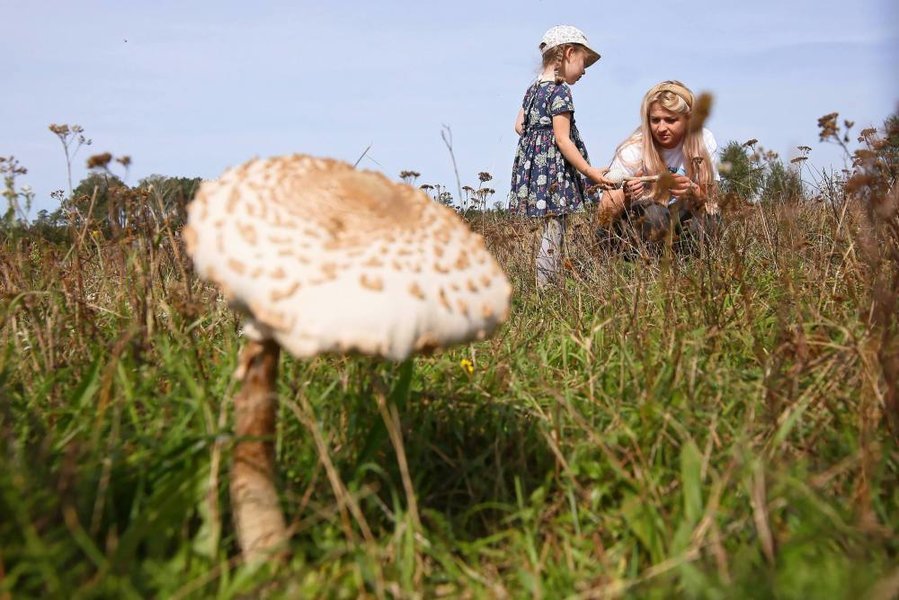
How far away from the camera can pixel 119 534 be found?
1814 millimetres

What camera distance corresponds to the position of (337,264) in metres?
1.58

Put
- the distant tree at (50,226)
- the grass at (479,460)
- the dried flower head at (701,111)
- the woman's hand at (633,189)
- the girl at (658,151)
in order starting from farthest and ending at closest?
1. the girl at (658,151)
2. the woman's hand at (633,189)
3. the distant tree at (50,226)
4. the dried flower head at (701,111)
5. the grass at (479,460)

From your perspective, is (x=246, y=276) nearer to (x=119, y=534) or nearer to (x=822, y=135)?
(x=119, y=534)

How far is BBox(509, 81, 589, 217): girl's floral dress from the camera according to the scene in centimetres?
614

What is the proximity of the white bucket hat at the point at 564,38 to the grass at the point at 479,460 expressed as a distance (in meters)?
3.37

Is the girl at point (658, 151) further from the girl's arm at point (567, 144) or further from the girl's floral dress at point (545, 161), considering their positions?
the girl's floral dress at point (545, 161)

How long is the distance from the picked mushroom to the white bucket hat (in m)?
4.65

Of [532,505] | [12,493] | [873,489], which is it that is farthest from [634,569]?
[12,493]

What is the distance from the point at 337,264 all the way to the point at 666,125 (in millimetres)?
4336

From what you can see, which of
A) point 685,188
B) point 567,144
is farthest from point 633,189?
point 567,144

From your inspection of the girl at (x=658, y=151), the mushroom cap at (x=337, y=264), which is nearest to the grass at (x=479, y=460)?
the mushroom cap at (x=337, y=264)

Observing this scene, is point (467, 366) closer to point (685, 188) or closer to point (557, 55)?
point (685, 188)

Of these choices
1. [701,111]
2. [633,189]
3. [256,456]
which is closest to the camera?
[256,456]

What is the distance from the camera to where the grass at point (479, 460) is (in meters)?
1.67
